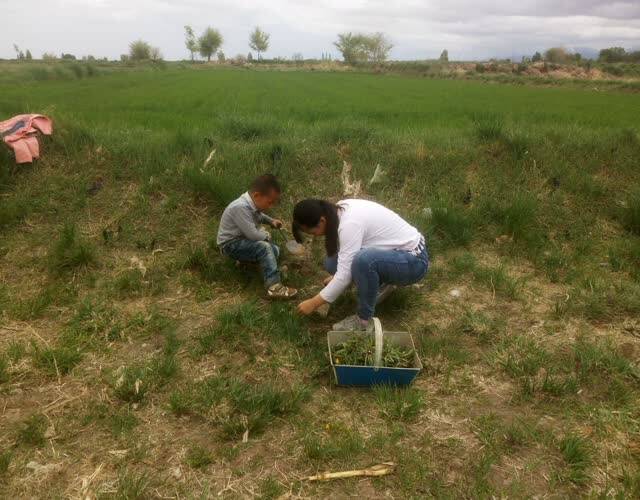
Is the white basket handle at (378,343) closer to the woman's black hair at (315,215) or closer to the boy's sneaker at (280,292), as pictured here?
the woman's black hair at (315,215)

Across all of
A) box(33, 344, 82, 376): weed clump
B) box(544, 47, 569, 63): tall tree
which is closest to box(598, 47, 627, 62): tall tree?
box(544, 47, 569, 63): tall tree

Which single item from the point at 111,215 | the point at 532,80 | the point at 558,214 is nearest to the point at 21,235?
the point at 111,215

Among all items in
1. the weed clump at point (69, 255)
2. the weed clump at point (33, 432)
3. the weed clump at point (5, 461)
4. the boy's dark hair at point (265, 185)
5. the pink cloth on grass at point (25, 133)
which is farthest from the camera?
the pink cloth on grass at point (25, 133)

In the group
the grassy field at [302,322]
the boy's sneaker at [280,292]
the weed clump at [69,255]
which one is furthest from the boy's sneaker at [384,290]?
the weed clump at [69,255]

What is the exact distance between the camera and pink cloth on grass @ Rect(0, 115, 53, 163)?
4285mm

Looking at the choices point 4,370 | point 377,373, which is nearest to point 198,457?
point 377,373

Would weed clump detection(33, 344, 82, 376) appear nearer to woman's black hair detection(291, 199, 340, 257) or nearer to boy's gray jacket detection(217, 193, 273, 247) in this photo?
boy's gray jacket detection(217, 193, 273, 247)

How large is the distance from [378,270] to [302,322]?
713mm

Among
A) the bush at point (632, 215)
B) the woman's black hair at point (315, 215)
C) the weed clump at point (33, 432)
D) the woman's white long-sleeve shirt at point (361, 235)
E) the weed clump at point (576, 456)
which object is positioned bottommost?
the weed clump at point (576, 456)

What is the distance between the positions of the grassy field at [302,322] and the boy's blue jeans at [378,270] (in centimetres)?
45

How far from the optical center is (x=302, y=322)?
10.2 ft

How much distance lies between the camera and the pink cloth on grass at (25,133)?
429 centimetres

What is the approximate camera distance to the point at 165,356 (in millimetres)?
2732

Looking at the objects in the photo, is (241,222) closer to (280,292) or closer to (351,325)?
(280,292)
